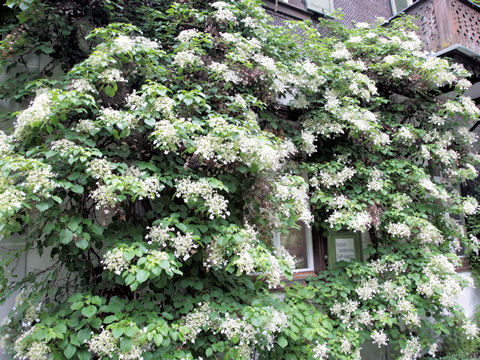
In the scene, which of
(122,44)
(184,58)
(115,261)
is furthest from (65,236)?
(184,58)

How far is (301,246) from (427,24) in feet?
12.2

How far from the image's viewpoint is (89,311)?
193cm

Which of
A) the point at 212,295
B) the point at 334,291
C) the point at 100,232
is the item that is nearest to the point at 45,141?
the point at 100,232

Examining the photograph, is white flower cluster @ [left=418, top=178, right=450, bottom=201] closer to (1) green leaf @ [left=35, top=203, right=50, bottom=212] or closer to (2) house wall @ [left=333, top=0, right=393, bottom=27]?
(2) house wall @ [left=333, top=0, right=393, bottom=27]

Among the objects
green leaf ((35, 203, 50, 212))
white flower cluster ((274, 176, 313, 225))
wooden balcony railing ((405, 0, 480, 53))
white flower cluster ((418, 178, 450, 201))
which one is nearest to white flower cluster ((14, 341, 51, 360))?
green leaf ((35, 203, 50, 212))

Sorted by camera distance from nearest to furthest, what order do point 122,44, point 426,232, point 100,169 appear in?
point 100,169
point 122,44
point 426,232

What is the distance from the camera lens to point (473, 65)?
4.44m

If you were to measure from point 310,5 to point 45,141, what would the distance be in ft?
14.5

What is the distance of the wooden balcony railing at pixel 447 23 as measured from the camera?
14.3 ft

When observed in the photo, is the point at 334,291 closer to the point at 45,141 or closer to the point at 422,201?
the point at 422,201

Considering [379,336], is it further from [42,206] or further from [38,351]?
[42,206]

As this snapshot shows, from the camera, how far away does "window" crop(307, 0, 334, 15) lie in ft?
16.2

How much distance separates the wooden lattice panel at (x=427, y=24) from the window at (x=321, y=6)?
129cm

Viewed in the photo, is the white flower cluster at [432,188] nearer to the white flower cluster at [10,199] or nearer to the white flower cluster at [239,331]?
the white flower cluster at [239,331]
